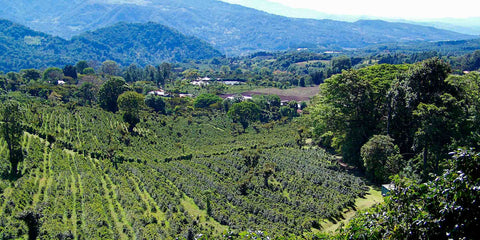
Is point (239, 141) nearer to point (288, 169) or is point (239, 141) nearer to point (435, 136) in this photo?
point (288, 169)

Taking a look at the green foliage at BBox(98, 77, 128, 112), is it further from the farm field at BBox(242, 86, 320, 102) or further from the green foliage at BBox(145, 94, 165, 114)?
the farm field at BBox(242, 86, 320, 102)

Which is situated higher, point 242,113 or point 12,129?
point 12,129

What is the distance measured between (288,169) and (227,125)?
26293 mm

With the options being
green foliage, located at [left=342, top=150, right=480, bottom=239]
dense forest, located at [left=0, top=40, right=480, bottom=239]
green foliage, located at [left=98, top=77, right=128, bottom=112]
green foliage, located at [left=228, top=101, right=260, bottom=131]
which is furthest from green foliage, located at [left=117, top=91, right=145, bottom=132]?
green foliage, located at [left=342, top=150, right=480, bottom=239]

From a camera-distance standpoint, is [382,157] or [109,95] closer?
[382,157]

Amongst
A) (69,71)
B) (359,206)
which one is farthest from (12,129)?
(69,71)

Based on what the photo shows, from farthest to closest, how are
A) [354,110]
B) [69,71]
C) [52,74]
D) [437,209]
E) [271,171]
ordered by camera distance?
1. [69,71]
2. [52,74]
3. [354,110]
4. [271,171]
5. [437,209]

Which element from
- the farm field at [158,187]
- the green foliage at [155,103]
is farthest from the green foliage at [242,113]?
the green foliage at [155,103]

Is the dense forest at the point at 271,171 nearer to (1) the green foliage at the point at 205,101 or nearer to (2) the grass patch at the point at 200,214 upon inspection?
(2) the grass patch at the point at 200,214

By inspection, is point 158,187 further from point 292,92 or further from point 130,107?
point 292,92

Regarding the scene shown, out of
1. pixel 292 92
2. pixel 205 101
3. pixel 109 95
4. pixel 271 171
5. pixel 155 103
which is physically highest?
pixel 271 171

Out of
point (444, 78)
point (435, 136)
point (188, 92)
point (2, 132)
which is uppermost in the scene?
point (444, 78)

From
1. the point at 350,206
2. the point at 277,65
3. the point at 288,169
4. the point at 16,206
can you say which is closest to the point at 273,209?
the point at 350,206

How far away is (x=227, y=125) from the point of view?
182 ft
